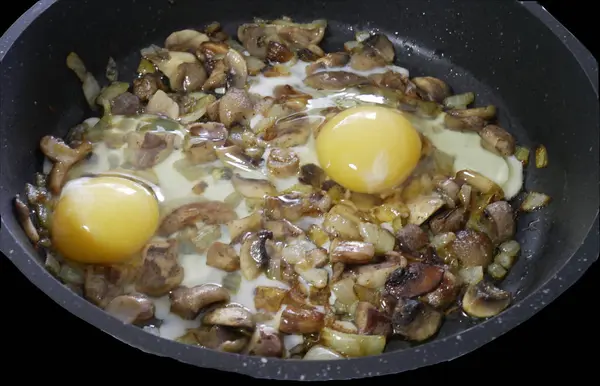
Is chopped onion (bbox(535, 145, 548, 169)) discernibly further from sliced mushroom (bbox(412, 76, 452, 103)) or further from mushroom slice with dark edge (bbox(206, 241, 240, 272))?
mushroom slice with dark edge (bbox(206, 241, 240, 272))

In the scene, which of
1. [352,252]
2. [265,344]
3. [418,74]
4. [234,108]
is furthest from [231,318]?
[418,74]

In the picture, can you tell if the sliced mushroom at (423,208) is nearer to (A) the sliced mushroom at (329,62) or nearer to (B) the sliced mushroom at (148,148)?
(A) the sliced mushroom at (329,62)

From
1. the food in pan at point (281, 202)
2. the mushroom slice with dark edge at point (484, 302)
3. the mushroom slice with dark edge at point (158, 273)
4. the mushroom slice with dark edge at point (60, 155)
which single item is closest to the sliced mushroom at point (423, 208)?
the food in pan at point (281, 202)

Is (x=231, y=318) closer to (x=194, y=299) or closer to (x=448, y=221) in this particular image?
(x=194, y=299)

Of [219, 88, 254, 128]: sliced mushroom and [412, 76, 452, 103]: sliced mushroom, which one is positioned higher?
[412, 76, 452, 103]: sliced mushroom

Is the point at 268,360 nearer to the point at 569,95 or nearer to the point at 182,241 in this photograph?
the point at 182,241

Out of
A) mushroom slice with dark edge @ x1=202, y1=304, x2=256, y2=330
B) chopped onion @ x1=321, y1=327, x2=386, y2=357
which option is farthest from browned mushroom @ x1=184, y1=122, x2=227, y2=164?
chopped onion @ x1=321, y1=327, x2=386, y2=357
